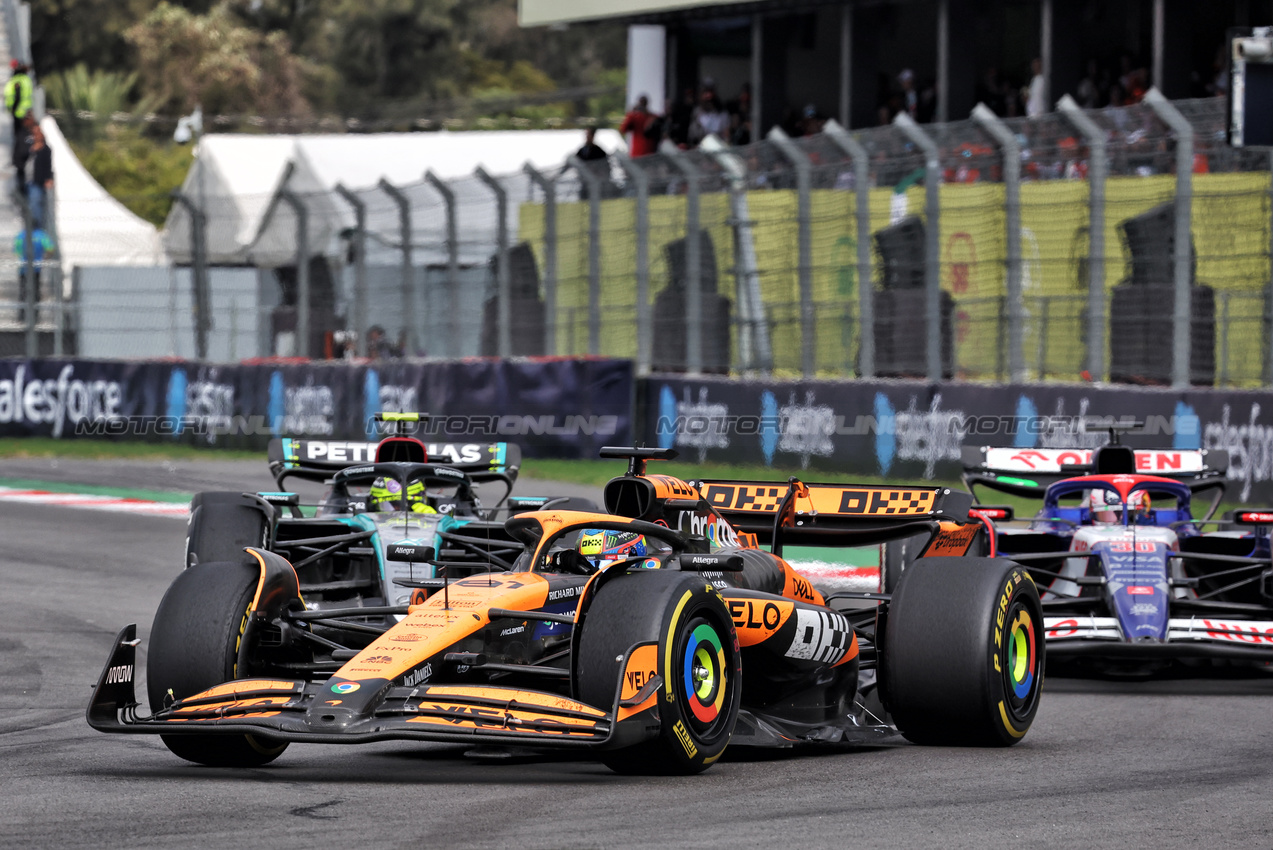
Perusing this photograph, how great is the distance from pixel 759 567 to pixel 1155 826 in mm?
2391

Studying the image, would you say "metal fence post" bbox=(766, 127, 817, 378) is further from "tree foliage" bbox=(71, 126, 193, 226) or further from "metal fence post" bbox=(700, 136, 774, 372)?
"tree foliage" bbox=(71, 126, 193, 226)

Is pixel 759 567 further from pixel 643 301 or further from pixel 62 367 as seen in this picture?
pixel 62 367

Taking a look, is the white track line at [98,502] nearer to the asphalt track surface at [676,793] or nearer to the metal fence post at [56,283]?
the metal fence post at [56,283]

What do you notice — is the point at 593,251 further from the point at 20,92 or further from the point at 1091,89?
the point at 20,92

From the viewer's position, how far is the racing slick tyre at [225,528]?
10469 mm

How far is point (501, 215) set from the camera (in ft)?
71.8

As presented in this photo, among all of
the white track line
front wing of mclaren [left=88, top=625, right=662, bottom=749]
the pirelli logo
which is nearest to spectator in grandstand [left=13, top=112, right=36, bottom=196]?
the white track line

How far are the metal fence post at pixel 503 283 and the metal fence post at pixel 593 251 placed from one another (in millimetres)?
980

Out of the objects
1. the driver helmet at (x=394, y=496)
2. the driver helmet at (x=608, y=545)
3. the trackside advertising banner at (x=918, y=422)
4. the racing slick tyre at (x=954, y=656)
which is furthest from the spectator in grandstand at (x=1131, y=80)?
the driver helmet at (x=608, y=545)

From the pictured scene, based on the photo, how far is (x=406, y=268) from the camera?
75.9 feet

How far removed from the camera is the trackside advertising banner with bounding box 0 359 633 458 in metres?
21.4

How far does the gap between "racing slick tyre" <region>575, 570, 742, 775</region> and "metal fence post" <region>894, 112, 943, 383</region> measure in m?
11.2

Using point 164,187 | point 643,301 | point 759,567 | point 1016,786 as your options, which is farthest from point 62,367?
point 164,187

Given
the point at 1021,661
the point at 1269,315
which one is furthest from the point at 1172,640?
the point at 1269,315
